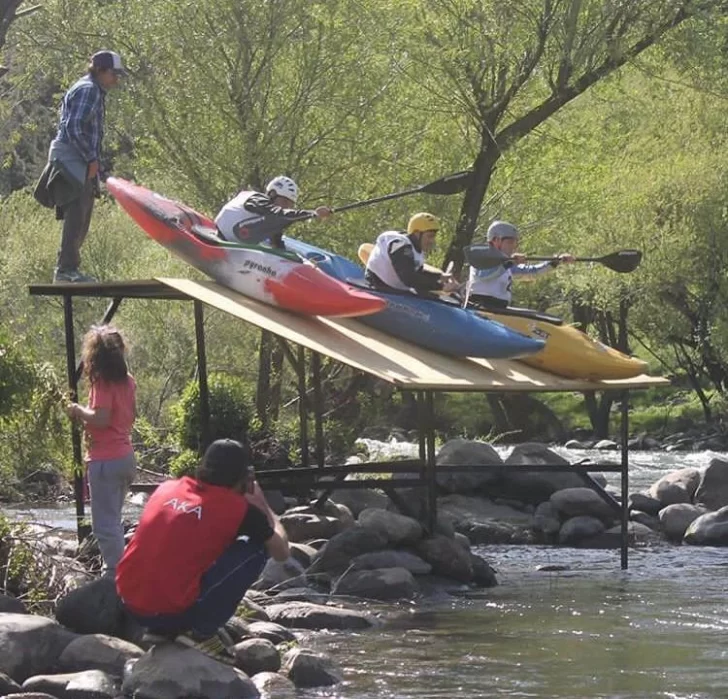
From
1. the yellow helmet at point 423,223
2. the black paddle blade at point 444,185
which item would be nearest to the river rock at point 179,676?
the yellow helmet at point 423,223

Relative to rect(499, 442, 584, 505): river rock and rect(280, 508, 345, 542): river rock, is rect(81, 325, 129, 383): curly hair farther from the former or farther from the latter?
rect(499, 442, 584, 505): river rock

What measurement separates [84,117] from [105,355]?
3489 mm

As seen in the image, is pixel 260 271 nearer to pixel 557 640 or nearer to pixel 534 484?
pixel 557 640

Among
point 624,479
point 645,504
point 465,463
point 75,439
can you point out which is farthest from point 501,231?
point 645,504

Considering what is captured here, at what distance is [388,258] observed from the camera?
1388cm

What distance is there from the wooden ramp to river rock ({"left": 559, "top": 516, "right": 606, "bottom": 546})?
262 centimetres

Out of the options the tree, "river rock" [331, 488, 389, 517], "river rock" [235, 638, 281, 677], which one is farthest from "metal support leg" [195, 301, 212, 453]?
the tree

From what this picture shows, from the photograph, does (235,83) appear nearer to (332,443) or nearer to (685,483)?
(332,443)

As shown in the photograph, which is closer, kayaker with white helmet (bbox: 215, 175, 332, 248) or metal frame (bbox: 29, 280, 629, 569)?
metal frame (bbox: 29, 280, 629, 569)

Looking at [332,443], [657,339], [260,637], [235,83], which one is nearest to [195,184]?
[235,83]

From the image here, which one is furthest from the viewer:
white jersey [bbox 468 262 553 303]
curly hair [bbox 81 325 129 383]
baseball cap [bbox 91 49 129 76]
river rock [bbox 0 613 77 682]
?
white jersey [bbox 468 262 553 303]

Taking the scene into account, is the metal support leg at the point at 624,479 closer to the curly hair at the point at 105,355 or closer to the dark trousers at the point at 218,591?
the curly hair at the point at 105,355

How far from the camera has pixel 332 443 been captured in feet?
64.1

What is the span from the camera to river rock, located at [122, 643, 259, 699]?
793cm
